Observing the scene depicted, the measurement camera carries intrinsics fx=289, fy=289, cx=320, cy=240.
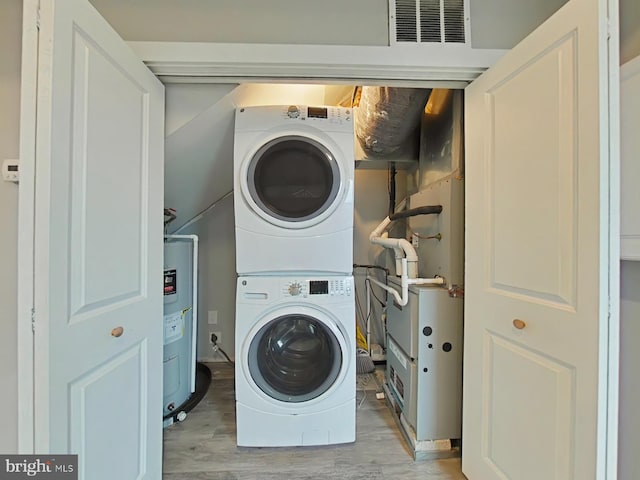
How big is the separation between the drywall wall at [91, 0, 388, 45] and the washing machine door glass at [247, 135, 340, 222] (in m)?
0.45

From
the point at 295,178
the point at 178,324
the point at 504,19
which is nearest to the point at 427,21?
the point at 504,19

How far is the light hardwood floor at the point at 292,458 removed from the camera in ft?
4.47

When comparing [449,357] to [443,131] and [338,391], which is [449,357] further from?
[443,131]

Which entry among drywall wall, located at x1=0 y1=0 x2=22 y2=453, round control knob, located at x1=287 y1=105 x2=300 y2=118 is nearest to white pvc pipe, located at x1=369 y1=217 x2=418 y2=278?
round control knob, located at x1=287 y1=105 x2=300 y2=118

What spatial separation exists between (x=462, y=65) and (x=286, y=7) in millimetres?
777

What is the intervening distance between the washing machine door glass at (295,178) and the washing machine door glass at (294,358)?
1.85 feet

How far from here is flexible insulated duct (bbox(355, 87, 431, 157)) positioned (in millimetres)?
1644

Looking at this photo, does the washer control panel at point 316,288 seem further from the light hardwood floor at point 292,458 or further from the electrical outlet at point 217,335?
the electrical outlet at point 217,335

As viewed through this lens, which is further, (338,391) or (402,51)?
(338,391)

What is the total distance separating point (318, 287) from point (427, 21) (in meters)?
1.29

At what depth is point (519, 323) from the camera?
1.02m

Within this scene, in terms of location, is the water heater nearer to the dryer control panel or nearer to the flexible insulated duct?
the dryer control panel

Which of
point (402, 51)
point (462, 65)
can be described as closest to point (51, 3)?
point (402, 51)

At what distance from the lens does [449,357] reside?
1460 millimetres
